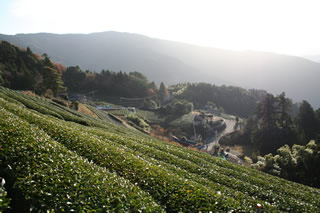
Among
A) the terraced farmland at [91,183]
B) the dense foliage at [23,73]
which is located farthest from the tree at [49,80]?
the terraced farmland at [91,183]

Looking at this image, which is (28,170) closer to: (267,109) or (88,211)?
(88,211)

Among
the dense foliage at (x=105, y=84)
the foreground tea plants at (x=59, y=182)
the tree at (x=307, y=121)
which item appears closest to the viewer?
the foreground tea plants at (x=59, y=182)

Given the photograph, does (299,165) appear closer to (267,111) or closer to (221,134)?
(267,111)

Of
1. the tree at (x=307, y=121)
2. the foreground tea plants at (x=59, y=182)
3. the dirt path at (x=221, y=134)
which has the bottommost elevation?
the dirt path at (x=221, y=134)

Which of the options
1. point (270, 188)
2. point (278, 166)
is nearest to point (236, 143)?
point (278, 166)

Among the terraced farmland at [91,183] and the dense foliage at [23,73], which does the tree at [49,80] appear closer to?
the dense foliage at [23,73]

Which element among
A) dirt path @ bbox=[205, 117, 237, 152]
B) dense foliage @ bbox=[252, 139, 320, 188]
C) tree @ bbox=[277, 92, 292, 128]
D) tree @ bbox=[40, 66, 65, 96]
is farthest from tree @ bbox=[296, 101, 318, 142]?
tree @ bbox=[40, 66, 65, 96]

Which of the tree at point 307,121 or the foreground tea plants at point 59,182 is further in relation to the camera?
the tree at point 307,121

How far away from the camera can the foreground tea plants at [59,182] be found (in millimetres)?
6105

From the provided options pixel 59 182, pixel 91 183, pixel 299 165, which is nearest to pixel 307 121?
pixel 299 165

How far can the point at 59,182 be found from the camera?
670 cm

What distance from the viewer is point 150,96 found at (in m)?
128

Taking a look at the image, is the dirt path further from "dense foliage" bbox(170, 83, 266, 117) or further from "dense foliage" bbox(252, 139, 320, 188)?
"dense foliage" bbox(170, 83, 266, 117)

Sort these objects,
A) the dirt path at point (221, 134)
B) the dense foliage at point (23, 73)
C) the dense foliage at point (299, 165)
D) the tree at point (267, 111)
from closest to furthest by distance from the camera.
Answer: the dense foliage at point (299, 165) → the dense foliage at point (23, 73) → the tree at point (267, 111) → the dirt path at point (221, 134)
